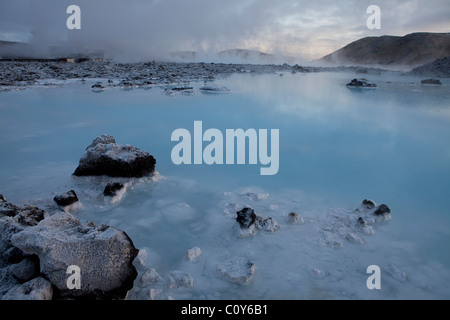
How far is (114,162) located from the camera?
3.56 meters

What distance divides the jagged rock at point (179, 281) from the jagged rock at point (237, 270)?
234mm

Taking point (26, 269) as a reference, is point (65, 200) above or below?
above

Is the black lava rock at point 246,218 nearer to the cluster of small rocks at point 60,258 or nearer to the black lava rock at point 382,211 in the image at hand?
the cluster of small rocks at point 60,258

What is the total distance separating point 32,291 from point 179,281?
2.84 ft

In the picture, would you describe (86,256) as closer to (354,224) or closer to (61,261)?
(61,261)

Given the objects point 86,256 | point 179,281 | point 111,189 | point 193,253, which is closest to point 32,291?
point 86,256

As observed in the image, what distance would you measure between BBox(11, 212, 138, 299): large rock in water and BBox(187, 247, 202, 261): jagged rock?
41cm

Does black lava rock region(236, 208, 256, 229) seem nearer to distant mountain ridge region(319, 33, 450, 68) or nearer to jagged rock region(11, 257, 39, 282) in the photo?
jagged rock region(11, 257, 39, 282)

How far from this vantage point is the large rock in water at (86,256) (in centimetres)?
180

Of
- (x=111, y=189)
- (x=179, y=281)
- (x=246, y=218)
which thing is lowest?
(x=179, y=281)

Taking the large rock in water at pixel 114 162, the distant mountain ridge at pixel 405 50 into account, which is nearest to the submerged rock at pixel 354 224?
the large rock in water at pixel 114 162

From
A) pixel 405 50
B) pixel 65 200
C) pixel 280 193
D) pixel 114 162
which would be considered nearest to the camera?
pixel 65 200
